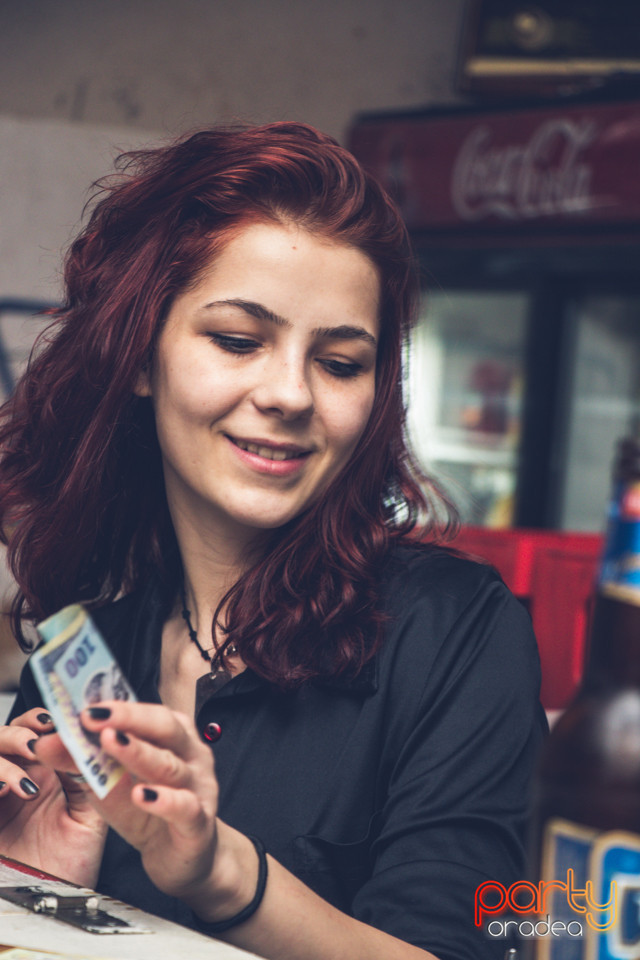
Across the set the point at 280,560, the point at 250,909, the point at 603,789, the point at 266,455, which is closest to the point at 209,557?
the point at 280,560

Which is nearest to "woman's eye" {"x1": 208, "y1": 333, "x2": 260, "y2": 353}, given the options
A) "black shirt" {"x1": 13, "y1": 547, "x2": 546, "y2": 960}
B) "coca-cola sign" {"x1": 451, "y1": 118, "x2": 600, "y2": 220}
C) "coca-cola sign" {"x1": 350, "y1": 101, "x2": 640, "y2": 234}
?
"black shirt" {"x1": 13, "y1": 547, "x2": 546, "y2": 960}

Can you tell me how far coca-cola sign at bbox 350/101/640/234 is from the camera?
408cm

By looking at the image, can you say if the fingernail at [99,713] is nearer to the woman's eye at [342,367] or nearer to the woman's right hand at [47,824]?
the woman's right hand at [47,824]

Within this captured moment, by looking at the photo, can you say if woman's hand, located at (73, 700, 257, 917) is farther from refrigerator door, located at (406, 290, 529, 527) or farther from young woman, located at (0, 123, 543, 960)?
refrigerator door, located at (406, 290, 529, 527)

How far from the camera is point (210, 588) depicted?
1.35 m

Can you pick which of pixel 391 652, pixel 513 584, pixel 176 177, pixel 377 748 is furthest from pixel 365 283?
pixel 513 584

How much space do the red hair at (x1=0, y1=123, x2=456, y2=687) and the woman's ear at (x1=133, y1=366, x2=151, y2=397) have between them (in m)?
0.02

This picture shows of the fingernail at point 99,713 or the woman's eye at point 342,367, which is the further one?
the woman's eye at point 342,367

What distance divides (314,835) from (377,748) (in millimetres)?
114

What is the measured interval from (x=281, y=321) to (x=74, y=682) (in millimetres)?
A: 566

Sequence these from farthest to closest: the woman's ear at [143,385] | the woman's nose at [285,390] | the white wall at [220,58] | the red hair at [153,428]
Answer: the white wall at [220,58]
the woman's ear at [143,385]
the red hair at [153,428]
the woman's nose at [285,390]

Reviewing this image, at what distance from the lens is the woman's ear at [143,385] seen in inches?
52.7

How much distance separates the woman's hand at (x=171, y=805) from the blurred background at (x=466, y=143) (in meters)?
3.47

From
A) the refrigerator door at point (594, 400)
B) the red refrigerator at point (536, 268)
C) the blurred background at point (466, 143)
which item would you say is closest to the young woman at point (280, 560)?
the blurred background at point (466, 143)
